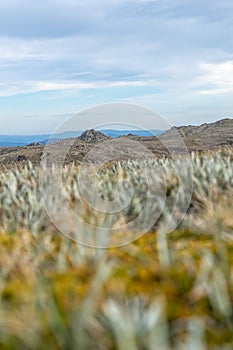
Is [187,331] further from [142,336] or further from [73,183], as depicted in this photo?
[73,183]

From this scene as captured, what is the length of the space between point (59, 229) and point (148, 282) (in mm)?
2174

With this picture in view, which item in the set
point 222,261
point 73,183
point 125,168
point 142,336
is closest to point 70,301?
point 142,336

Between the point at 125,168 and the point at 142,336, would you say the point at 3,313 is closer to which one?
the point at 142,336

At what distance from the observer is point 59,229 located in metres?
6.27

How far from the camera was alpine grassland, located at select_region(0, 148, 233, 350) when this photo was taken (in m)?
3.35

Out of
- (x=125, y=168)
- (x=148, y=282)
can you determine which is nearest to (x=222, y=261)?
(x=148, y=282)

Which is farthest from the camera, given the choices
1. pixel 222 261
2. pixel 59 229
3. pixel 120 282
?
pixel 59 229

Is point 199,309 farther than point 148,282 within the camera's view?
No

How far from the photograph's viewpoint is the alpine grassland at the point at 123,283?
335 cm

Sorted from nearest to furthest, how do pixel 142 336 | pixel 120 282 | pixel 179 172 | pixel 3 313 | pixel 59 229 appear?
1. pixel 142 336
2. pixel 3 313
3. pixel 120 282
4. pixel 59 229
5. pixel 179 172

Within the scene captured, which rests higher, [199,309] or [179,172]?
[179,172]

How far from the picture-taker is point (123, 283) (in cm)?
419

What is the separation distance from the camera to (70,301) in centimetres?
388

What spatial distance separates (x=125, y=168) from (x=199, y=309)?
6145 mm
